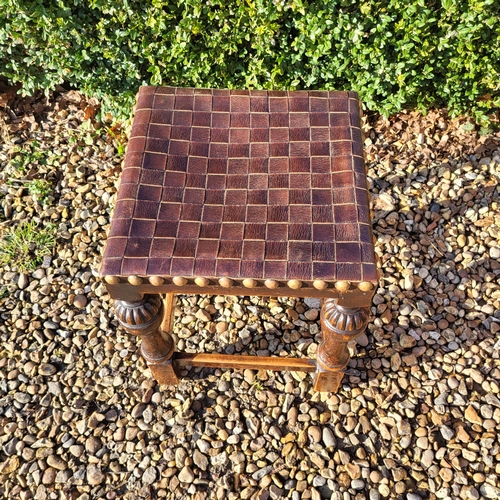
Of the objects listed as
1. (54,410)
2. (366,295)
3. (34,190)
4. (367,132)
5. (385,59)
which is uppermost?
(385,59)

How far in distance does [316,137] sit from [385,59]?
95 centimetres

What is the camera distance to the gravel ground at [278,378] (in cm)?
199

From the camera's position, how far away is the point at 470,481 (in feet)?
6.41

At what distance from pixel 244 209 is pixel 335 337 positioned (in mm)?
538

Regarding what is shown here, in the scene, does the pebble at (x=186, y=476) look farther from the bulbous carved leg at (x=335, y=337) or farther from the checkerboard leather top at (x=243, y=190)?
the checkerboard leather top at (x=243, y=190)

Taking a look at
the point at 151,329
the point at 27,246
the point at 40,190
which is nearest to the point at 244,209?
the point at 151,329

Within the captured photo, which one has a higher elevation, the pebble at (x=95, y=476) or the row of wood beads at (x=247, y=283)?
the row of wood beads at (x=247, y=283)

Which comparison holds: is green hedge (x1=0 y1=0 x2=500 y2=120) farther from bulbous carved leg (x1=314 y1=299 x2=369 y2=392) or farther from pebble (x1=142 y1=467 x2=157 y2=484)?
pebble (x1=142 y1=467 x2=157 y2=484)

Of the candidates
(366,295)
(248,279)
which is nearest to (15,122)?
(248,279)

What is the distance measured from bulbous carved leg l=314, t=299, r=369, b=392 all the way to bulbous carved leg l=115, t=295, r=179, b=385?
1.85ft

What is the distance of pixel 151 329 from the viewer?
183cm

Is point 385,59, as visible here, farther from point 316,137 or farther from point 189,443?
point 189,443

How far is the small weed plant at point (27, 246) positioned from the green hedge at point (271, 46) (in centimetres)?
78

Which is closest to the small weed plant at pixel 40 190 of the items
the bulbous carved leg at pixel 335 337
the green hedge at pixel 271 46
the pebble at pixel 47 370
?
the green hedge at pixel 271 46
